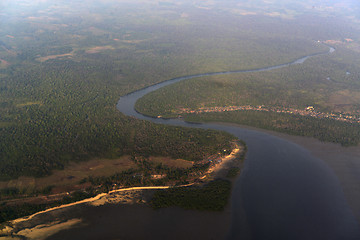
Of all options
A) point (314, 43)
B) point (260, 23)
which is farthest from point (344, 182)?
point (260, 23)

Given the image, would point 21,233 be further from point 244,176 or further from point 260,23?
point 260,23

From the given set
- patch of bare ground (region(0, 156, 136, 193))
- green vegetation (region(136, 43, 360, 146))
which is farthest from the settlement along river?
patch of bare ground (region(0, 156, 136, 193))

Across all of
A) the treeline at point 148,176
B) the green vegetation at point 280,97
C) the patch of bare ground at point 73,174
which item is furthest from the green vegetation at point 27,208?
the green vegetation at point 280,97

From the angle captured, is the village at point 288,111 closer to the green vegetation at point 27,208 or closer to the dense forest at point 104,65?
the dense forest at point 104,65

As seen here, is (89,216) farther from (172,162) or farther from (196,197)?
(172,162)

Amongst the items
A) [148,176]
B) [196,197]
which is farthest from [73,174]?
[196,197]

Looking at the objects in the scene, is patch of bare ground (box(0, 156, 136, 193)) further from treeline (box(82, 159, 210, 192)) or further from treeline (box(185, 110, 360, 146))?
treeline (box(185, 110, 360, 146))
